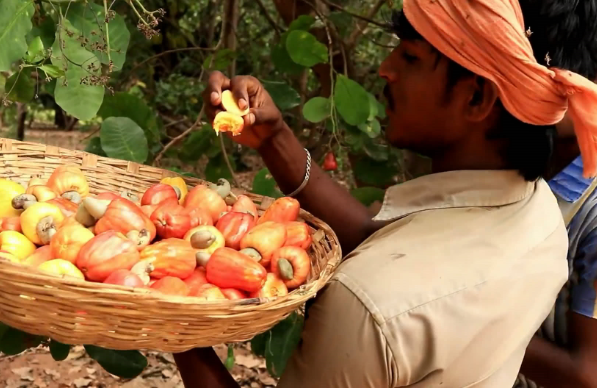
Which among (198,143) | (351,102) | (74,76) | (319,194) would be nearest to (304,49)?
(351,102)

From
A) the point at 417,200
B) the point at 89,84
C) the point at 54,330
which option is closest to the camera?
the point at 54,330

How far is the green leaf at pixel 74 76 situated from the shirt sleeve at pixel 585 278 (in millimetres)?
1014

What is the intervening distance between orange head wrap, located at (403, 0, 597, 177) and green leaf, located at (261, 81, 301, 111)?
85 centimetres

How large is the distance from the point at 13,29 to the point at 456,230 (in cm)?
88

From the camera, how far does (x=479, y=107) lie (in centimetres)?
103

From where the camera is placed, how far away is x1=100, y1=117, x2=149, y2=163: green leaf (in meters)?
1.50

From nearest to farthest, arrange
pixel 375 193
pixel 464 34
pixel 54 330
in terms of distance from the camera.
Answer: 1. pixel 54 330
2. pixel 464 34
3. pixel 375 193

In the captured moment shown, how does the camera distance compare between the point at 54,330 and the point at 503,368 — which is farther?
the point at 503,368

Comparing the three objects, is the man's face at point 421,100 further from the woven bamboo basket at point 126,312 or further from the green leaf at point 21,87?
the green leaf at point 21,87

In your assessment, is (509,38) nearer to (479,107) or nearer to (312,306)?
(479,107)

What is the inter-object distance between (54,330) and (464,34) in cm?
75

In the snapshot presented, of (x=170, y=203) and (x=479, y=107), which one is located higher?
(x=479, y=107)

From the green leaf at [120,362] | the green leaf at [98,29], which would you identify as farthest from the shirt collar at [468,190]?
the green leaf at [120,362]

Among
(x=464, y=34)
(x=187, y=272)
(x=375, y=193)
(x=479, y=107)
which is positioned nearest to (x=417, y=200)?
(x=479, y=107)
